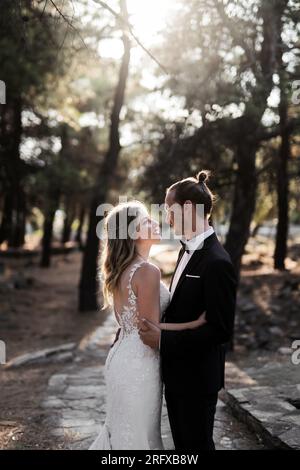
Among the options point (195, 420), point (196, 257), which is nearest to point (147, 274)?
point (196, 257)

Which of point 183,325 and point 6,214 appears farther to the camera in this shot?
point 6,214

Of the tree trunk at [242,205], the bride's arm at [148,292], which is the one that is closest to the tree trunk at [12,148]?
the tree trunk at [242,205]

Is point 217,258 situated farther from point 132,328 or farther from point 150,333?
point 132,328

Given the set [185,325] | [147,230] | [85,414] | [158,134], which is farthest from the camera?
[158,134]

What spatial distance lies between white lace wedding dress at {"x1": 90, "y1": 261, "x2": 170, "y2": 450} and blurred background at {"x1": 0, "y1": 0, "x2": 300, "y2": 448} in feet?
6.66

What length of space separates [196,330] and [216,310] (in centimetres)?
19

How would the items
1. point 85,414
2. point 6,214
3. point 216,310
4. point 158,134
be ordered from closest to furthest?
1. point 216,310
2. point 85,414
3. point 158,134
4. point 6,214

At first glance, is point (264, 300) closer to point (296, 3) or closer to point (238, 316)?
point (238, 316)

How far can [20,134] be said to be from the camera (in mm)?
17469

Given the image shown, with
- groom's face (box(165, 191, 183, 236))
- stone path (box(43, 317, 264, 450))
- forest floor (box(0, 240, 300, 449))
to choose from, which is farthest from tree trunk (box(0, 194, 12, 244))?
groom's face (box(165, 191, 183, 236))

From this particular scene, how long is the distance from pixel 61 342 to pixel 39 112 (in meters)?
8.69

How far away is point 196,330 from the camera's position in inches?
135

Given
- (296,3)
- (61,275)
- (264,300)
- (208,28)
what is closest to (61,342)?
(264,300)

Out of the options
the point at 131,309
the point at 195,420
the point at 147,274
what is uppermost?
the point at 147,274
